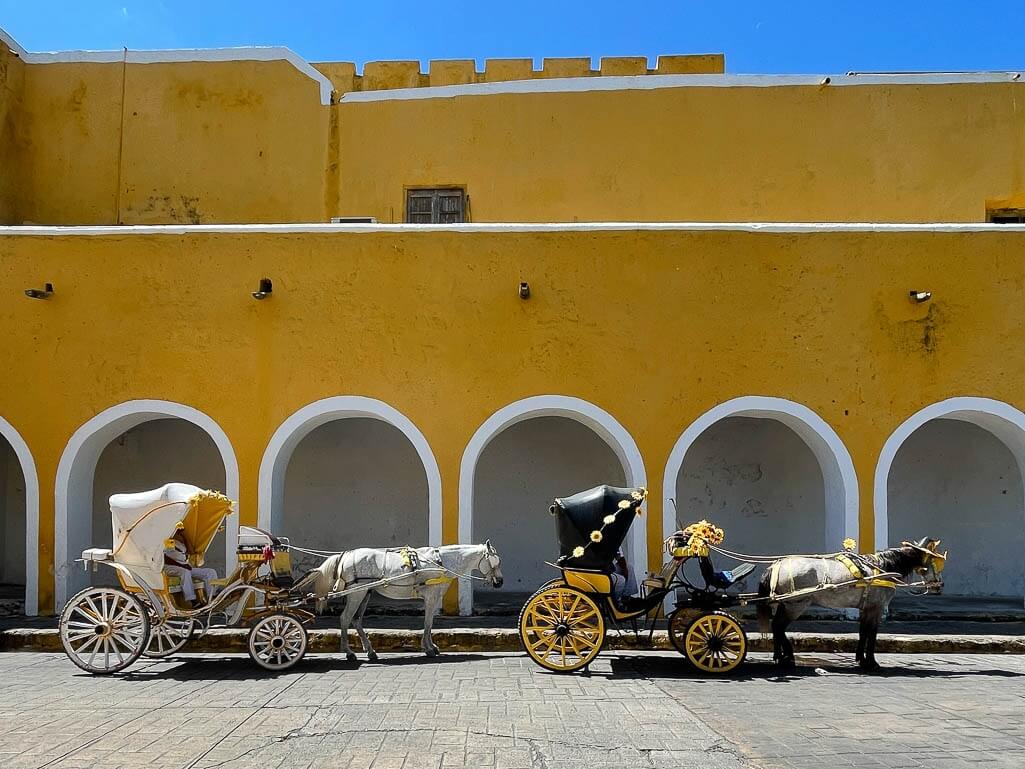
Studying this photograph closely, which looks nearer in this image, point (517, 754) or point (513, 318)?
point (517, 754)

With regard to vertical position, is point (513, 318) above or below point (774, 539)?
above

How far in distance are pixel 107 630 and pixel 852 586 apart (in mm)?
6472

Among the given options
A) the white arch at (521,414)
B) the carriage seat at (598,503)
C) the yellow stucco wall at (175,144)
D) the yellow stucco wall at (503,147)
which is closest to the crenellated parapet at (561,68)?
the yellow stucco wall at (503,147)

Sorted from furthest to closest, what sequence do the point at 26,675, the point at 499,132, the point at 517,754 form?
the point at 499,132 < the point at 26,675 < the point at 517,754

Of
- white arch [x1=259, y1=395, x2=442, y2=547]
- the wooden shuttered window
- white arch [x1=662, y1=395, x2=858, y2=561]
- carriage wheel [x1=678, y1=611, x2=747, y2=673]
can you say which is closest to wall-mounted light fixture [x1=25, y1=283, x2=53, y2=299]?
white arch [x1=259, y1=395, x2=442, y2=547]

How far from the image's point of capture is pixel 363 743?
5.13 meters

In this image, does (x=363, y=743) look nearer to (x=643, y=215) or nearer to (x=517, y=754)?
(x=517, y=754)

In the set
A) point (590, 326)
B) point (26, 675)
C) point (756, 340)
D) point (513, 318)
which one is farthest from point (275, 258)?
point (756, 340)

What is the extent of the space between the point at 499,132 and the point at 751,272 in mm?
4752

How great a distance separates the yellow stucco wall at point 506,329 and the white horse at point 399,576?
4.83 ft

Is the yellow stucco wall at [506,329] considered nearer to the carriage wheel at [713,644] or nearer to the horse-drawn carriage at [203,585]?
the horse-drawn carriage at [203,585]

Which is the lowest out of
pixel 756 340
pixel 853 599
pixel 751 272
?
pixel 853 599

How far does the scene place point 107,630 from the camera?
740 centimetres

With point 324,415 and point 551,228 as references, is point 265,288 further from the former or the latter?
point 551,228
